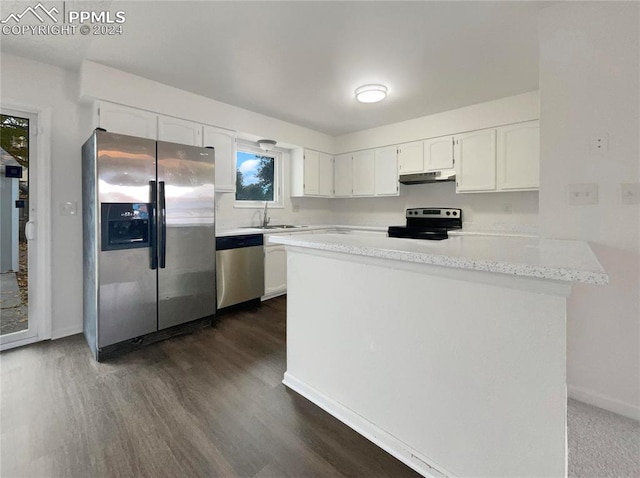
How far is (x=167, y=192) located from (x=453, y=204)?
3.62 m

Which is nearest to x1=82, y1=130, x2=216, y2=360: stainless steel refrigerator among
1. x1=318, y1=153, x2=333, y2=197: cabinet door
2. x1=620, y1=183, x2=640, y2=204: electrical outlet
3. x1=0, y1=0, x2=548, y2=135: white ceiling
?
x1=0, y1=0, x2=548, y2=135: white ceiling

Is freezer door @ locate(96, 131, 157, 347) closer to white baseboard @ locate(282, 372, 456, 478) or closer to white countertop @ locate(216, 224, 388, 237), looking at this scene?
white countertop @ locate(216, 224, 388, 237)

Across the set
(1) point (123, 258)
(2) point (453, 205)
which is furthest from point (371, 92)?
(1) point (123, 258)

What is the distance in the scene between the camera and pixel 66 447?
1.45 meters

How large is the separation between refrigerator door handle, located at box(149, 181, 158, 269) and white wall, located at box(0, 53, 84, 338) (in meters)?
0.90

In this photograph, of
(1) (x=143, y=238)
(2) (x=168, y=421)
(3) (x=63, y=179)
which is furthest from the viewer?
(3) (x=63, y=179)

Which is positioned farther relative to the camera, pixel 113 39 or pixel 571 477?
pixel 113 39

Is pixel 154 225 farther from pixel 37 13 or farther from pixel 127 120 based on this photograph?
pixel 37 13

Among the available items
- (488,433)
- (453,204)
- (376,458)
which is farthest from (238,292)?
(453,204)

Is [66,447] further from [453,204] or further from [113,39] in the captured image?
[453,204]

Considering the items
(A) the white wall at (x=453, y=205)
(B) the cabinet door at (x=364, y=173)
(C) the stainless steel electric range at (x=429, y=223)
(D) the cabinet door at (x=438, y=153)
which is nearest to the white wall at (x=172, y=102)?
(B) the cabinet door at (x=364, y=173)

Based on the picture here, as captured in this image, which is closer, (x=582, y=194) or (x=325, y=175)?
(x=582, y=194)

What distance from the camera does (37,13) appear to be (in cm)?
198

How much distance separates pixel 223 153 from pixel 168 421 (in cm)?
280
